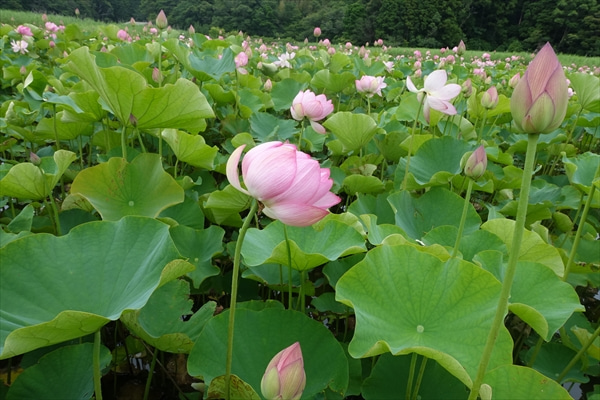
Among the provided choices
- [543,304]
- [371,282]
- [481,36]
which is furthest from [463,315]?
[481,36]

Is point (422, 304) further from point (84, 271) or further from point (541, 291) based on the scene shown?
point (84, 271)

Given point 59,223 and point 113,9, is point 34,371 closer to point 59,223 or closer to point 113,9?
point 59,223

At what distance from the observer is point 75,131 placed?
1481mm

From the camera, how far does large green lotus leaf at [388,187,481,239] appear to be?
116 cm

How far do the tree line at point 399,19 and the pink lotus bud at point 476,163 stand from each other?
1784 centimetres

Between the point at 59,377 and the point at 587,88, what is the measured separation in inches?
80.1

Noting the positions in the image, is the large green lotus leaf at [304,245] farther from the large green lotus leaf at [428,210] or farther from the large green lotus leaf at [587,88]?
the large green lotus leaf at [587,88]

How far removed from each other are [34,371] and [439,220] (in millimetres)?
968

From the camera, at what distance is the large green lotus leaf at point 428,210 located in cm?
116

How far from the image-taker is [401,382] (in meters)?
0.79

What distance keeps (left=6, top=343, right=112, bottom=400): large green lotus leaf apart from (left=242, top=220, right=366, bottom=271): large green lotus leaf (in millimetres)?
313

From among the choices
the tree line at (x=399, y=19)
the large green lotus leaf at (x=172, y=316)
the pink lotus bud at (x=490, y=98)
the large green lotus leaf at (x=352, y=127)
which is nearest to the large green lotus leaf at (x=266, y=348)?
the large green lotus leaf at (x=172, y=316)

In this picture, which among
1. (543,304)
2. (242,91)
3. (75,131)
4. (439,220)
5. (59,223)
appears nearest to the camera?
(543,304)

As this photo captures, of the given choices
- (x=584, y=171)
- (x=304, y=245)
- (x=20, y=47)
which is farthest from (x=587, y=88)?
(x=20, y=47)
